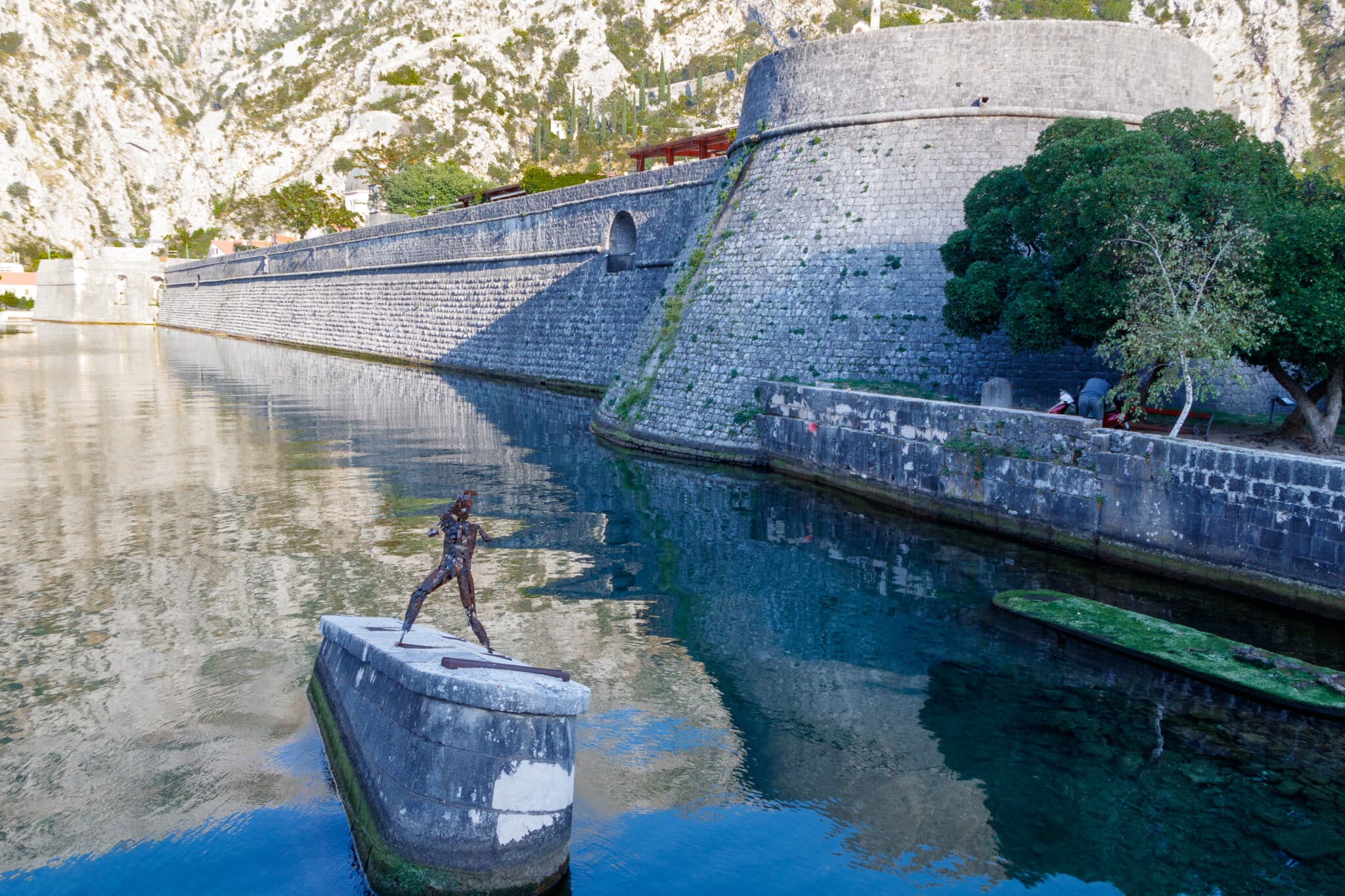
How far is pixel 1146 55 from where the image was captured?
61.8 ft

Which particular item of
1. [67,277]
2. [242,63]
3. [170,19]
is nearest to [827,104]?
[67,277]

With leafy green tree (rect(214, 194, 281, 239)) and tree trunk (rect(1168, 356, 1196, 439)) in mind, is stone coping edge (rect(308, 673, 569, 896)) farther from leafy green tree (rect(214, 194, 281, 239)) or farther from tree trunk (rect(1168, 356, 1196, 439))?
leafy green tree (rect(214, 194, 281, 239))

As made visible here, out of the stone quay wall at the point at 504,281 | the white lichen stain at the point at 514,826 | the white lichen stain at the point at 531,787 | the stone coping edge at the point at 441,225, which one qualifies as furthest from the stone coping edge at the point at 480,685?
the stone coping edge at the point at 441,225

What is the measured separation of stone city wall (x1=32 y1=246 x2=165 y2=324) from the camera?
83125 mm

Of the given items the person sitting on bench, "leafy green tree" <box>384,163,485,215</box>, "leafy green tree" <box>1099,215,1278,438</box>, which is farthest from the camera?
"leafy green tree" <box>384,163,485,215</box>

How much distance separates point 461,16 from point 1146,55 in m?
111

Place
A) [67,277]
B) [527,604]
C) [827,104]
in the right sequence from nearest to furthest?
1. [527,604]
2. [827,104]
3. [67,277]

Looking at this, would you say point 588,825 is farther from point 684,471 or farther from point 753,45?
point 753,45

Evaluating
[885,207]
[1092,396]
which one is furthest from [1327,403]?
[885,207]

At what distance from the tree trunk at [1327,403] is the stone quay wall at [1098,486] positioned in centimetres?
239

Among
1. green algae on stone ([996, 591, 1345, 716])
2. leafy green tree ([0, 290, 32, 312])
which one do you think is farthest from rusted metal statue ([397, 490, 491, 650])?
leafy green tree ([0, 290, 32, 312])

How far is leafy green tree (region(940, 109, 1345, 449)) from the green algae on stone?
186 inches

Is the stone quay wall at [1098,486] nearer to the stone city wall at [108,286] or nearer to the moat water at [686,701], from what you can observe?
the moat water at [686,701]

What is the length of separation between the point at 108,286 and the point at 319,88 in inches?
1624
